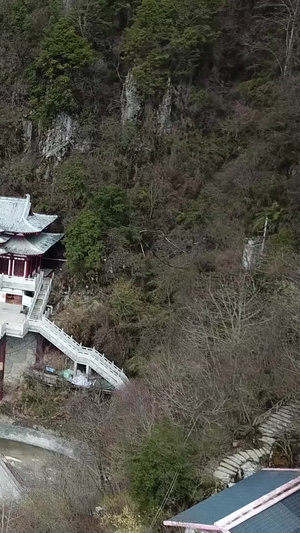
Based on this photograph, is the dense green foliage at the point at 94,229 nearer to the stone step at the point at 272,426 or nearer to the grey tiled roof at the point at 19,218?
the grey tiled roof at the point at 19,218

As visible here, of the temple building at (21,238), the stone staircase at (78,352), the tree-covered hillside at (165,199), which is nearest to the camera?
the tree-covered hillside at (165,199)

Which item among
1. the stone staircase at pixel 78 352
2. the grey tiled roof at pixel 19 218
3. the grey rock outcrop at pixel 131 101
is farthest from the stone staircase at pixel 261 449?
the grey rock outcrop at pixel 131 101

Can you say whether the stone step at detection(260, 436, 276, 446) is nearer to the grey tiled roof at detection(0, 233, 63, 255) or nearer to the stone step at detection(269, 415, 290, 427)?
the stone step at detection(269, 415, 290, 427)

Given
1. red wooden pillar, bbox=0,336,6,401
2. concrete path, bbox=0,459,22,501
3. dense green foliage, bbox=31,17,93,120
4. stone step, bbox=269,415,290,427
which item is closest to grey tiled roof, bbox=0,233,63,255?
red wooden pillar, bbox=0,336,6,401

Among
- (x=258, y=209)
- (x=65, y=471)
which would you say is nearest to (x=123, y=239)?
(x=258, y=209)

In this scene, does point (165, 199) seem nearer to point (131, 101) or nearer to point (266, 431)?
point (131, 101)

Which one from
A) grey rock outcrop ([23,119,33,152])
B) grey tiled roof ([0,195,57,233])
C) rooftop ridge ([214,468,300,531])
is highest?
rooftop ridge ([214,468,300,531])
